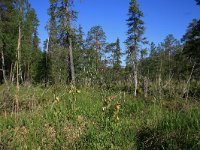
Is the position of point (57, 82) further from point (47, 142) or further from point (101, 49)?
point (101, 49)

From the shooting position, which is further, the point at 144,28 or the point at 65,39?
the point at 144,28

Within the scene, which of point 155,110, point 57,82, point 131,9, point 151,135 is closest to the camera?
point 151,135

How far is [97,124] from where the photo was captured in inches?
191

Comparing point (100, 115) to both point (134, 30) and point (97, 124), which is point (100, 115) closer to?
point (97, 124)

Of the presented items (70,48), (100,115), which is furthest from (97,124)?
(70,48)

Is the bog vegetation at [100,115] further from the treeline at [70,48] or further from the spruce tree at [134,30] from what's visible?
the spruce tree at [134,30]

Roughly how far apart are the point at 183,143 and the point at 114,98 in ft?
8.12

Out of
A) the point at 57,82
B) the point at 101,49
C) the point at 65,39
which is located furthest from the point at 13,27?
the point at 57,82

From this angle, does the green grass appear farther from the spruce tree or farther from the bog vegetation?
the spruce tree

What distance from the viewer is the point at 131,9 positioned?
37500 mm

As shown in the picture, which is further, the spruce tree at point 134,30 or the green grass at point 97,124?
the spruce tree at point 134,30

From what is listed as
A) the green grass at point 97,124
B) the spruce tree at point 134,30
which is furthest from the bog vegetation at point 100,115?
the spruce tree at point 134,30

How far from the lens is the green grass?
13.1 ft

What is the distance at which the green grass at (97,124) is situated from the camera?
3.98 meters
